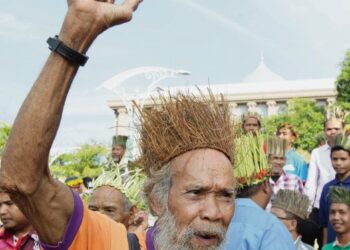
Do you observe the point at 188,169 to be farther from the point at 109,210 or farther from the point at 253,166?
the point at 109,210

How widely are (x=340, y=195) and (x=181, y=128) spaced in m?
4.41

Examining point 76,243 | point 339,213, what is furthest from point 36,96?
point 339,213

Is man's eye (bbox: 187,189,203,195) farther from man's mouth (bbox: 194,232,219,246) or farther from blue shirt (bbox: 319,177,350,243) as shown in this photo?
blue shirt (bbox: 319,177,350,243)

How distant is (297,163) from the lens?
9211mm

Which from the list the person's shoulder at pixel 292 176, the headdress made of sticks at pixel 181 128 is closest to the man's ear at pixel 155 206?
the headdress made of sticks at pixel 181 128

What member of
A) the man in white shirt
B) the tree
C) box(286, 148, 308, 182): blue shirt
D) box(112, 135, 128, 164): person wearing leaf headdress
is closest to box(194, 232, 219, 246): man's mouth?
the man in white shirt

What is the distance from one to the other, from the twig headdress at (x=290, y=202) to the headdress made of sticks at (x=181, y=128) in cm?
434

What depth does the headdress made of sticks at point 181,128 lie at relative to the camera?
3092mm

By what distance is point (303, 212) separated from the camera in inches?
296

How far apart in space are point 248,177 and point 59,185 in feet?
8.39

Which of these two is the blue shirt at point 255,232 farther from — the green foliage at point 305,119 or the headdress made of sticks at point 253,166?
the green foliage at point 305,119

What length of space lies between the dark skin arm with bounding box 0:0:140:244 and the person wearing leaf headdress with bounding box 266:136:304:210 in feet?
18.5

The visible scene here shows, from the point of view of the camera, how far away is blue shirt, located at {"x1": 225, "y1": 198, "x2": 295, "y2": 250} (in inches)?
172

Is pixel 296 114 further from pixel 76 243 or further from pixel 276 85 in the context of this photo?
pixel 76 243
